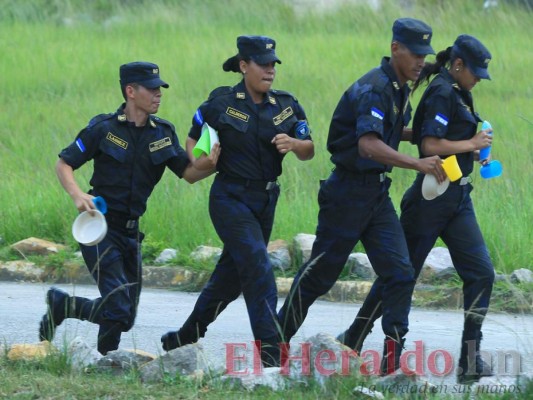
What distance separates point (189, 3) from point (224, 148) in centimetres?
1629

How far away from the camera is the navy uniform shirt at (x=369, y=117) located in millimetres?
6145

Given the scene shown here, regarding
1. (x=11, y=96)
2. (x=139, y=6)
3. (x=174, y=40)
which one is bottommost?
(x=11, y=96)

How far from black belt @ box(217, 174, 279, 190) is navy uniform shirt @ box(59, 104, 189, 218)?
1.12 feet

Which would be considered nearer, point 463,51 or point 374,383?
point 374,383

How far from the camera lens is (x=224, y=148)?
6457mm

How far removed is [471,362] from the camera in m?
6.36

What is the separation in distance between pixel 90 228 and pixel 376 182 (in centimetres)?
149

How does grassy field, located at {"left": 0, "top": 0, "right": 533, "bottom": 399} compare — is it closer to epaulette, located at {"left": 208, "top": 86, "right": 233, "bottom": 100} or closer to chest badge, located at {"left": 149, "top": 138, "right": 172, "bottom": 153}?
chest badge, located at {"left": 149, "top": 138, "right": 172, "bottom": 153}

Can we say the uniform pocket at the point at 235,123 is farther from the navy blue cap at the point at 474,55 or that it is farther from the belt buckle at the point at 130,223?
the navy blue cap at the point at 474,55

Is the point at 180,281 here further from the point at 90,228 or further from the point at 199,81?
the point at 199,81

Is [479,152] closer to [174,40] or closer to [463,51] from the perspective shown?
[463,51]

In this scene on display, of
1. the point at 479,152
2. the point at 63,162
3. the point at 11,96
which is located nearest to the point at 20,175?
the point at 11,96

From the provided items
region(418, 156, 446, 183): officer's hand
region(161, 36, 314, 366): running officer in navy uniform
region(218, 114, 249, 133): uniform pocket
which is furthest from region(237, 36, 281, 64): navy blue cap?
region(418, 156, 446, 183): officer's hand

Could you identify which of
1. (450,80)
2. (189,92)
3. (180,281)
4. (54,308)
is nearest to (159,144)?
(54,308)
